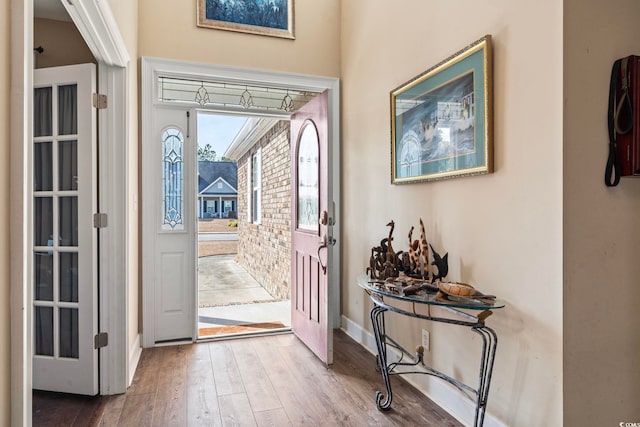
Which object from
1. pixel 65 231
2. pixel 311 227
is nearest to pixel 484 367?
Result: pixel 311 227

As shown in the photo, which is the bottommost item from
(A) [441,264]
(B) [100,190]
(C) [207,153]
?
(A) [441,264]

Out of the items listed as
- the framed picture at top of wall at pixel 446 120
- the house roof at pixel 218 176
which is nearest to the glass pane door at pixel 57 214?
the framed picture at top of wall at pixel 446 120

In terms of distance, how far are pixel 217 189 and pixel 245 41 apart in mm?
17564

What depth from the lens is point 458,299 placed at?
5.92ft

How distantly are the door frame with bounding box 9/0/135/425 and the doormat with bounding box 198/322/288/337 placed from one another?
1195 millimetres

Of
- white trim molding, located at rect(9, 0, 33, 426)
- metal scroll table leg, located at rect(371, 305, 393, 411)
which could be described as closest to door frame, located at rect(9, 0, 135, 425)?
white trim molding, located at rect(9, 0, 33, 426)

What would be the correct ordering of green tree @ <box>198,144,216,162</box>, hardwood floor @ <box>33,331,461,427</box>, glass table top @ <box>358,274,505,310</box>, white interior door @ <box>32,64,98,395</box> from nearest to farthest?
1. glass table top @ <box>358,274,505,310</box>
2. hardwood floor @ <box>33,331,461,427</box>
3. white interior door @ <box>32,64,98,395</box>
4. green tree @ <box>198,144,216,162</box>

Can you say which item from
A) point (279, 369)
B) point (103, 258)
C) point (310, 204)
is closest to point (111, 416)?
point (103, 258)

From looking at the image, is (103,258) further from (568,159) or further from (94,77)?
(568,159)

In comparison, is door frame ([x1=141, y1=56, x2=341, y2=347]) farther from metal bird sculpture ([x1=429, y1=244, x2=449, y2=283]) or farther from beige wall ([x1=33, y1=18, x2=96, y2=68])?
metal bird sculpture ([x1=429, y1=244, x2=449, y2=283])

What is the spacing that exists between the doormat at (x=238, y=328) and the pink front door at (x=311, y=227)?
372 mm

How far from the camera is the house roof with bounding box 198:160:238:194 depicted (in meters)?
20.6

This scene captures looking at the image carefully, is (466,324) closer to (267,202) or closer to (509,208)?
(509,208)

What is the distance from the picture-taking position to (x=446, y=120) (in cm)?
226
